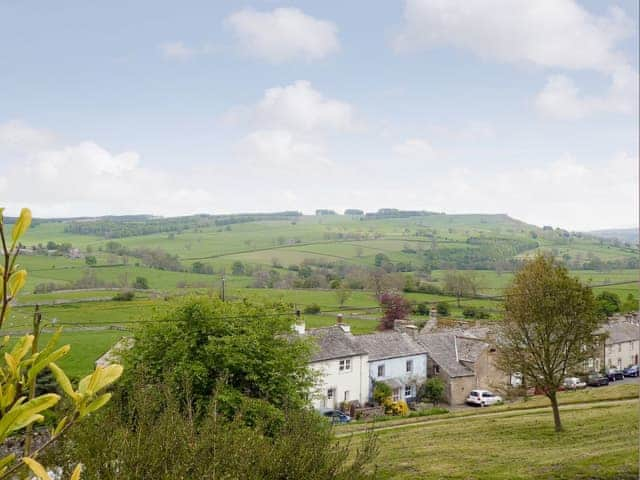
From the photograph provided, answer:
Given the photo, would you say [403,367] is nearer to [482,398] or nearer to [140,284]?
[482,398]

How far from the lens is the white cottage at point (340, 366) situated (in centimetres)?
4016

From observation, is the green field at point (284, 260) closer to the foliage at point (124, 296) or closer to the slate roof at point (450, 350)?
the foliage at point (124, 296)

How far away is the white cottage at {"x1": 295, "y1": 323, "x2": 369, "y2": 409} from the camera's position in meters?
40.2

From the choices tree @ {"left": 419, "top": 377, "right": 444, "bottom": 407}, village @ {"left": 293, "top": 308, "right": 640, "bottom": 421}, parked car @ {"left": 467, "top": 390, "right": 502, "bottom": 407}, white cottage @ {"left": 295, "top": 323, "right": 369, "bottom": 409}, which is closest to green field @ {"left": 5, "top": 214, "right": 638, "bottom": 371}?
white cottage @ {"left": 295, "top": 323, "right": 369, "bottom": 409}

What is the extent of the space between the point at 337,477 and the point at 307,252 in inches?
4435

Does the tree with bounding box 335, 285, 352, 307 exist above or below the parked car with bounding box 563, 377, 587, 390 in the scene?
above

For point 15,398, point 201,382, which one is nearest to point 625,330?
point 201,382

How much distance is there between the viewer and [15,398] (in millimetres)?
2188

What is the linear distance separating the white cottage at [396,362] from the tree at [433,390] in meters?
0.81

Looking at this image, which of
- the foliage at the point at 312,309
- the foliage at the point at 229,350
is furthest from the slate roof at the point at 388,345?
the foliage at the point at 229,350

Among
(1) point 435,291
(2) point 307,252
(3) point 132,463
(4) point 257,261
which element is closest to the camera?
(3) point 132,463

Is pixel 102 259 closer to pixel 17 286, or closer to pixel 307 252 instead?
pixel 307 252

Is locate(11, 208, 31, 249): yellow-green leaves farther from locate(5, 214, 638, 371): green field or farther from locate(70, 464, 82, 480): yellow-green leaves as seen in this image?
locate(5, 214, 638, 371): green field

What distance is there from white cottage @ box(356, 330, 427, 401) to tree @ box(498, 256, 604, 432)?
20325mm
